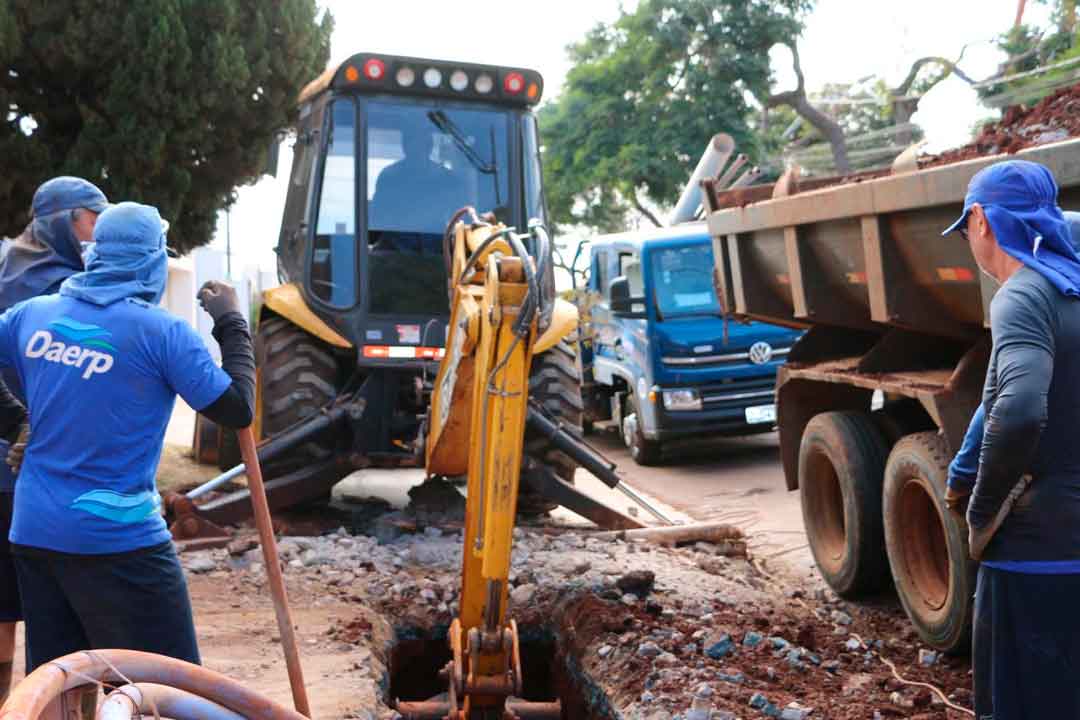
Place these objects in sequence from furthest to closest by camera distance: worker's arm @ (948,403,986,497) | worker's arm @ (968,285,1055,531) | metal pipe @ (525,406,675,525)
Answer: metal pipe @ (525,406,675,525)
worker's arm @ (948,403,986,497)
worker's arm @ (968,285,1055,531)

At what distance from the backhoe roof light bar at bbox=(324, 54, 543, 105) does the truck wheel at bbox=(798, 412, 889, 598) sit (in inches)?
115

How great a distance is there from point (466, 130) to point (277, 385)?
2024mm

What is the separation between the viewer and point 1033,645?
3113mm

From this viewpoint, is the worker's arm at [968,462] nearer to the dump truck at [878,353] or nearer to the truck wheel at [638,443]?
the dump truck at [878,353]

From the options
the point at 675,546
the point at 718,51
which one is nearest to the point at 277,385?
the point at 675,546

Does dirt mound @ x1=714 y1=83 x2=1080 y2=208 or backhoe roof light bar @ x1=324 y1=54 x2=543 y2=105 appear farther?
backhoe roof light bar @ x1=324 y1=54 x2=543 y2=105

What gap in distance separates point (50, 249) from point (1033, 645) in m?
3.24

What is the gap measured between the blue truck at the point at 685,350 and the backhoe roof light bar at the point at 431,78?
3480 millimetres

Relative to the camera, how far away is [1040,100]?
5.57 metres

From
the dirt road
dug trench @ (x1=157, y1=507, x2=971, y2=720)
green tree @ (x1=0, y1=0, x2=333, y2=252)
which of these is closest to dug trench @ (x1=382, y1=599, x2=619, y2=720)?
dug trench @ (x1=157, y1=507, x2=971, y2=720)

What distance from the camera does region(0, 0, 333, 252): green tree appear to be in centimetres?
973

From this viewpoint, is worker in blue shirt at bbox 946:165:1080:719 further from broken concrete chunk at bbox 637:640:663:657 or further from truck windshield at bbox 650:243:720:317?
truck windshield at bbox 650:243:720:317

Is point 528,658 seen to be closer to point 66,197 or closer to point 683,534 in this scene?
point 683,534

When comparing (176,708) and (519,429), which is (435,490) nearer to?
(519,429)
